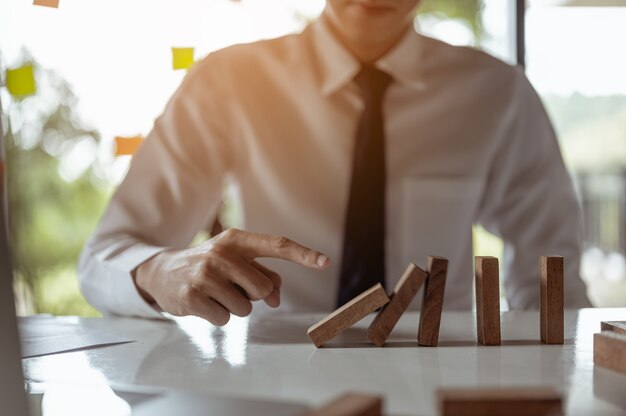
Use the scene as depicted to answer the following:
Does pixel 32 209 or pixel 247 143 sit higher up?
pixel 247 143

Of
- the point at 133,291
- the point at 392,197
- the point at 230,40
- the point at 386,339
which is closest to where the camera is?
the point at 386,339

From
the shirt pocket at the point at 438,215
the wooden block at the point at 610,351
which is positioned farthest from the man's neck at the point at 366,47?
the wooden block at the point at 610,351

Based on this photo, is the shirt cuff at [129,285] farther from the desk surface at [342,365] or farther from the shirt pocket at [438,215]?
the shirt pocket at [438,215]

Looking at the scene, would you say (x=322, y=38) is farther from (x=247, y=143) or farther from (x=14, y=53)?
(x=14, y=53)

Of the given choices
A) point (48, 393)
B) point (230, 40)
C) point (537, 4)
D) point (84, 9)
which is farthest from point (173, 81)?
point (48, 393)

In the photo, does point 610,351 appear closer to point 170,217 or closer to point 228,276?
point 228,276

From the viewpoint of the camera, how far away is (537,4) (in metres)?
2.27

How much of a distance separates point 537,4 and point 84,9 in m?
1.40

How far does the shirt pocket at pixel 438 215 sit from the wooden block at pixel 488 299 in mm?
956

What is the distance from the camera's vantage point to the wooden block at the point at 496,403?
578 mm

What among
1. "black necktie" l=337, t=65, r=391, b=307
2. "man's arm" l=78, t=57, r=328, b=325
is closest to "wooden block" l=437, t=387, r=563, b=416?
"man's arm" l=78, t=57, r=328, b=325

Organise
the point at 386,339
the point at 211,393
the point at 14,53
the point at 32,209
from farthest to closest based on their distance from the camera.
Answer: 1. the point at 32,209
2. the point at 14,53
3. the point at 386,339
4. the point at 211,393

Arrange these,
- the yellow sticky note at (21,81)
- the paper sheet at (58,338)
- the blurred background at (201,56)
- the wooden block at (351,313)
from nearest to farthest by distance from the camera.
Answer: the wooden block at (351,313) → the paper sheet at (58,338) → the blurred background at (201,56) → the yellow sticky note at (21,81)

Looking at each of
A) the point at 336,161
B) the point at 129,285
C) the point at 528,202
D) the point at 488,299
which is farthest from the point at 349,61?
Result: the point at 488,299
